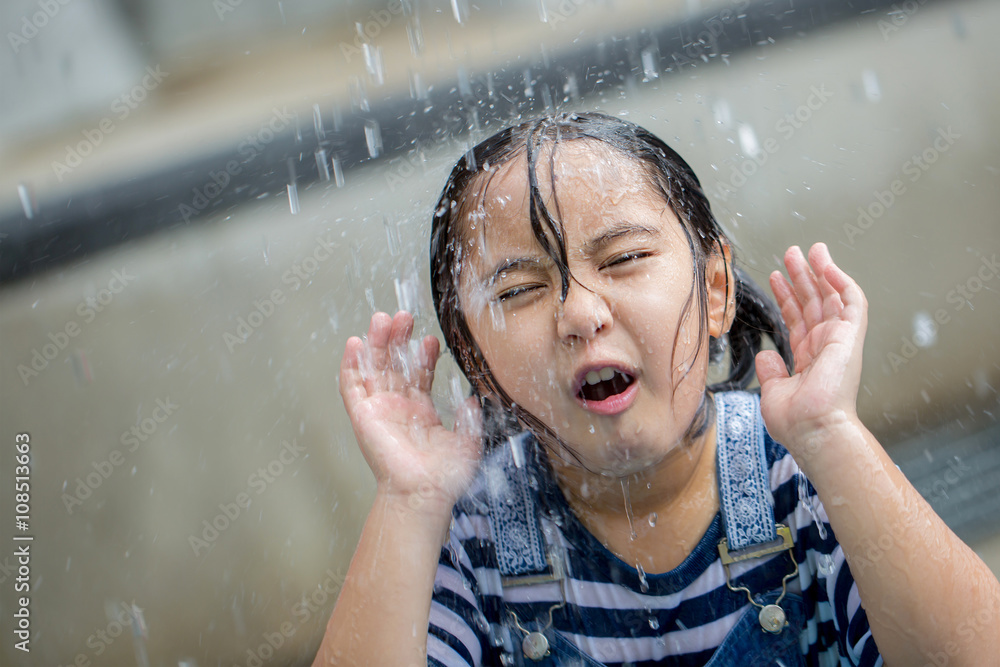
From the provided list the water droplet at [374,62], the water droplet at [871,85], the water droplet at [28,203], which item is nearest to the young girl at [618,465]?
the water droplet at [374,62]

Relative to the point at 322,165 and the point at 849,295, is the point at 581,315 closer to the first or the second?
the point at 849,295

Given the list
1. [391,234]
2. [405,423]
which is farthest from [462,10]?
[405,423]

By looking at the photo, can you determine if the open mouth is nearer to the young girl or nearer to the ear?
the young girl

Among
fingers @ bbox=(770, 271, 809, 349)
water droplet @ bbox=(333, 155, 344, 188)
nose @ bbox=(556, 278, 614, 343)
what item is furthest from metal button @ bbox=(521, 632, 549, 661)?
water droplet @ bbox=(333, 155, 344, 188)

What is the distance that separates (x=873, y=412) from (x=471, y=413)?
1.37 meters

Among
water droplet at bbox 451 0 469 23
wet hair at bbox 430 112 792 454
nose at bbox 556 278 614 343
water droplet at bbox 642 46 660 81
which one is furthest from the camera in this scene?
water droplet at bbox 451 0 469 23

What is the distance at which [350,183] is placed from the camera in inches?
87.1

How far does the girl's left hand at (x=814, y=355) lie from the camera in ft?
3.76

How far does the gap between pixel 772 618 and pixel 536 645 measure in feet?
Answer: 1.25

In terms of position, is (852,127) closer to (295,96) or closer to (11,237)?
(295,96)

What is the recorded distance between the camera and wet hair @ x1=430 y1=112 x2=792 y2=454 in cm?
121

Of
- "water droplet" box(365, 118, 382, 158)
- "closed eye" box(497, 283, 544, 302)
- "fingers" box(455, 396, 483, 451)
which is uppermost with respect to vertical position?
"water droplet" box(365, 118, 382, 158)

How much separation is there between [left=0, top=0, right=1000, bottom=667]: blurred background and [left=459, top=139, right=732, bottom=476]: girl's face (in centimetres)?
100

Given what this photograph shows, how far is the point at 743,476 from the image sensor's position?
132 centimetres
